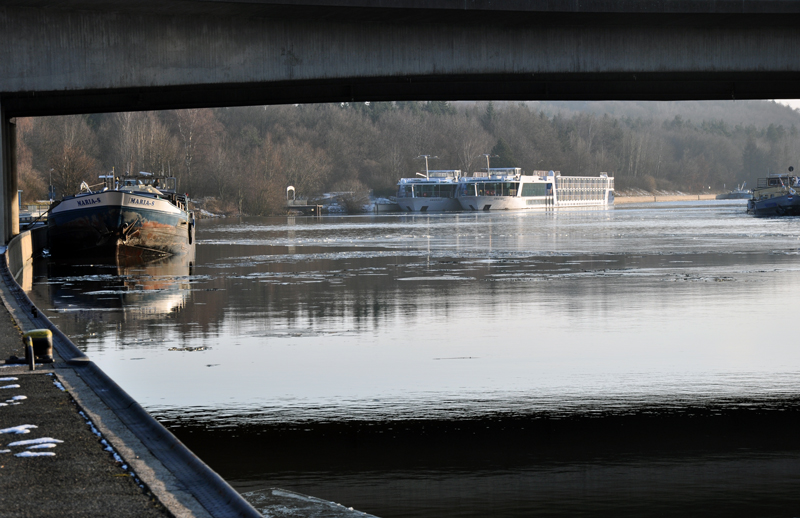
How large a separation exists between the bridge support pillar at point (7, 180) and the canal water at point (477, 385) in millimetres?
5262

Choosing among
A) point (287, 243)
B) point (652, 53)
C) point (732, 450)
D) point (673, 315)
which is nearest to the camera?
point (732, 450)

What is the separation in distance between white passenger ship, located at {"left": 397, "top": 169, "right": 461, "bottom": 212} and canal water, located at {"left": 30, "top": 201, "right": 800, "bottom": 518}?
424ft

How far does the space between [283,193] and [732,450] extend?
Result: 128m

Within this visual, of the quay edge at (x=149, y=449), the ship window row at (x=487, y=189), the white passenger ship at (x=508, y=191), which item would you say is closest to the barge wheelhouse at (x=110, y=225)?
the quay edge at (x=149, y=449)

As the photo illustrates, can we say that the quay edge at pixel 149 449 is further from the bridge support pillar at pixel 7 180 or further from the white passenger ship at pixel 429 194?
the white passenger ship at pixel 429 194

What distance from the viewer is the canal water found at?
880cm

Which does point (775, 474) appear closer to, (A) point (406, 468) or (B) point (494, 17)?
(A) point (406, 468)

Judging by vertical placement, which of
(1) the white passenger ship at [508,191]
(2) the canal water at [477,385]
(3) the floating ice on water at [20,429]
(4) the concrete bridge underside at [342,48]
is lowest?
(2) the canal water at [477,385]

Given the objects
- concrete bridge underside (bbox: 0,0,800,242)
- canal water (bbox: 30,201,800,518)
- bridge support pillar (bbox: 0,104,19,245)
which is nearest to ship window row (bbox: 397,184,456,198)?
bridge support pillar (bbox: 0,104,19,245)

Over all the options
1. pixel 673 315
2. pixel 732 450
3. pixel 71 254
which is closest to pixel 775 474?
pixel 732 450

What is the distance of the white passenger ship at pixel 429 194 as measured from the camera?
156750 millimetres

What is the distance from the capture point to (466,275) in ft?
97.5

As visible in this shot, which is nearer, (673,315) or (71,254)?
(673,315)

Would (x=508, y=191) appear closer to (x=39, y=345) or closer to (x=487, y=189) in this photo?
(x=487, y=189)
